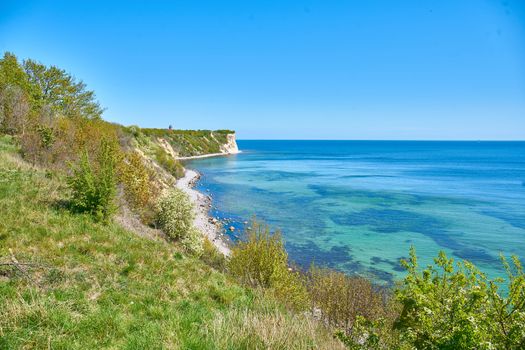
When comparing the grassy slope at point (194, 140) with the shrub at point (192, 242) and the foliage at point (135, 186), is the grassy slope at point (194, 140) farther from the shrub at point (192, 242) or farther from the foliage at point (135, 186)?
the shrub at point (192, 242)

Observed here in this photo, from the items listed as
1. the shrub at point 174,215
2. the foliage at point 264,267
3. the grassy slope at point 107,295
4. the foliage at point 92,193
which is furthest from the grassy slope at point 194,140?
the grassy slope at point 107,295

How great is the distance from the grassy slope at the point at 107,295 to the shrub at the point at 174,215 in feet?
22.4

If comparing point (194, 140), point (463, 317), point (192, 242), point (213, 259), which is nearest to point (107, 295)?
point (463, 317)

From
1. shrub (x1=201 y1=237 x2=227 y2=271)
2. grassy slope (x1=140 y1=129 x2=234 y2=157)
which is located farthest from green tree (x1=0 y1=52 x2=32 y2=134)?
grassy slope (x1=140 y1=129 x2=234 y2=157)

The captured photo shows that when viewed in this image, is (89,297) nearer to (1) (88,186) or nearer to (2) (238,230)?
(1) (88,186)

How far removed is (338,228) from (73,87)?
36.5m

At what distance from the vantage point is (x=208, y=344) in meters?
5.55

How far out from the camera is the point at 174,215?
2041cm

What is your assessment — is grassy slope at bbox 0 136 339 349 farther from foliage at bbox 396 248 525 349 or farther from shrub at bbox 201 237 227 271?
shrub at bbox 201 237 227 271

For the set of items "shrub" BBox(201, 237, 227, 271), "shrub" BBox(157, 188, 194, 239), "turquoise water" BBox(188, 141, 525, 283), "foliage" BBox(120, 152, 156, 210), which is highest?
"foliage" BBox(120, 152, 156, 210)

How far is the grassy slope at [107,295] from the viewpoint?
563cm

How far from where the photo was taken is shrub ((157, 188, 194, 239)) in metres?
20.1

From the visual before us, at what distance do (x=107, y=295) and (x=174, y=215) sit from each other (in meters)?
12.5

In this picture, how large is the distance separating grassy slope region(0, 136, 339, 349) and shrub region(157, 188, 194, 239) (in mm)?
6835
